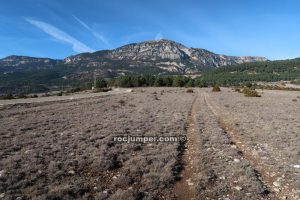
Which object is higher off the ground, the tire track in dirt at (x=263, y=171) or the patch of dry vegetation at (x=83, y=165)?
the patch of dry vegetation at (x=83, y=165)

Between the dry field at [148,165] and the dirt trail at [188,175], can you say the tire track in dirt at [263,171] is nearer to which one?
the dry field at [148,165]

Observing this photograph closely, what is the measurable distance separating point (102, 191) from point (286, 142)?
37.5 feet

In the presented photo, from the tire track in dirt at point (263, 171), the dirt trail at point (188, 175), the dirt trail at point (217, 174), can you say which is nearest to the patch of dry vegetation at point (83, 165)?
the dirt trail at point (188, 175)

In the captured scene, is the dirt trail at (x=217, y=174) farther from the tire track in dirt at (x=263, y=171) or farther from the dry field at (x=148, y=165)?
the tire track in dirt at (x=263, y=171)

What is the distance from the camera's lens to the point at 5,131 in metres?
19.4

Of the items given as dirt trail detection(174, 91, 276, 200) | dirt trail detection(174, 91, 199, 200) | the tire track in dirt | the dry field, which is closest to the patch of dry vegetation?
the dry field

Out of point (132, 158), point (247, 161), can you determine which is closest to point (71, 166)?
point (132, 158)

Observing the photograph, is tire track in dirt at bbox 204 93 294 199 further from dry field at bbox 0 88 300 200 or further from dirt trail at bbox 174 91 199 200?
dirt trail at bbox 174 91 199 200

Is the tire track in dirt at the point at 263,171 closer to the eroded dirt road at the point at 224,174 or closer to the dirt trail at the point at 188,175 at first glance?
the eroded dirt road at the point at 224,174

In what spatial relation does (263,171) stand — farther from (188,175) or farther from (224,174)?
(188,175)

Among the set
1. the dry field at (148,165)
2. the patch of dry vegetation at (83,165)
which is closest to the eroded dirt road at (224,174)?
the dry field at (148,165)

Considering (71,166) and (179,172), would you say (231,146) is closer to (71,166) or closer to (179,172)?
(179,172)

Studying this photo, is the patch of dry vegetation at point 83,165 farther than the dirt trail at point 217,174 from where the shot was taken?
No

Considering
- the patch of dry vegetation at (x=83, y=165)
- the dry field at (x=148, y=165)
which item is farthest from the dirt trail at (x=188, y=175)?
the patch of dry vegetation at (x=83, y=165)
